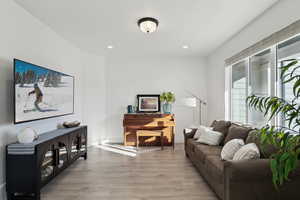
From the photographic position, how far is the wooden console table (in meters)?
5.13

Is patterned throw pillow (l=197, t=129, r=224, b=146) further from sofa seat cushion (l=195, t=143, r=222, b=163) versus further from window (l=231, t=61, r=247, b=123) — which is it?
window (l=231, t=61, r=247, b=123)

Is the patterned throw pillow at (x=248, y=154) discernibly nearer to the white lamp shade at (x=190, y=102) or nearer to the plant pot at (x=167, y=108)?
the white lamp shade at (x=190, y=102)

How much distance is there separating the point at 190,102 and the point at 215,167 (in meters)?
3.08

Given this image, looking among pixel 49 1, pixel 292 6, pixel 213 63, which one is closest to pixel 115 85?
pixel 213 63

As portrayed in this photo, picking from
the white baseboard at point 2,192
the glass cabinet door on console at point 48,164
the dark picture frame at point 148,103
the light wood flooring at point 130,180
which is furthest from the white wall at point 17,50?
the dark picture frame at point 148,103

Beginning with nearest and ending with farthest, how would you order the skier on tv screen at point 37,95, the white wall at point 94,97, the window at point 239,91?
the skier on tv screen at point 37,95 → the window at point 239,91 → the white wall at point 94,97

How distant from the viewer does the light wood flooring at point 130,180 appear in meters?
2.53

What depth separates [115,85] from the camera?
568cm

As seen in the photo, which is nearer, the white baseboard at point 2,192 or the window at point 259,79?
the white baseboard at point 2,192

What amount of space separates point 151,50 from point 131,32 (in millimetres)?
1406

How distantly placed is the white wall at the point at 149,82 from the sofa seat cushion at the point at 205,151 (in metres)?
2.43

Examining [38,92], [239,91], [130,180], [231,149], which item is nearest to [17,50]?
[38,92]

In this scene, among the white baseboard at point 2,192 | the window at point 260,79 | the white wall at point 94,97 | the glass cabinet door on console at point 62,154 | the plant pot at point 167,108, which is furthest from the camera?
the plant pot at point 167,108

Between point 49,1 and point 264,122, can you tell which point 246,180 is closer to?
point 264,122
